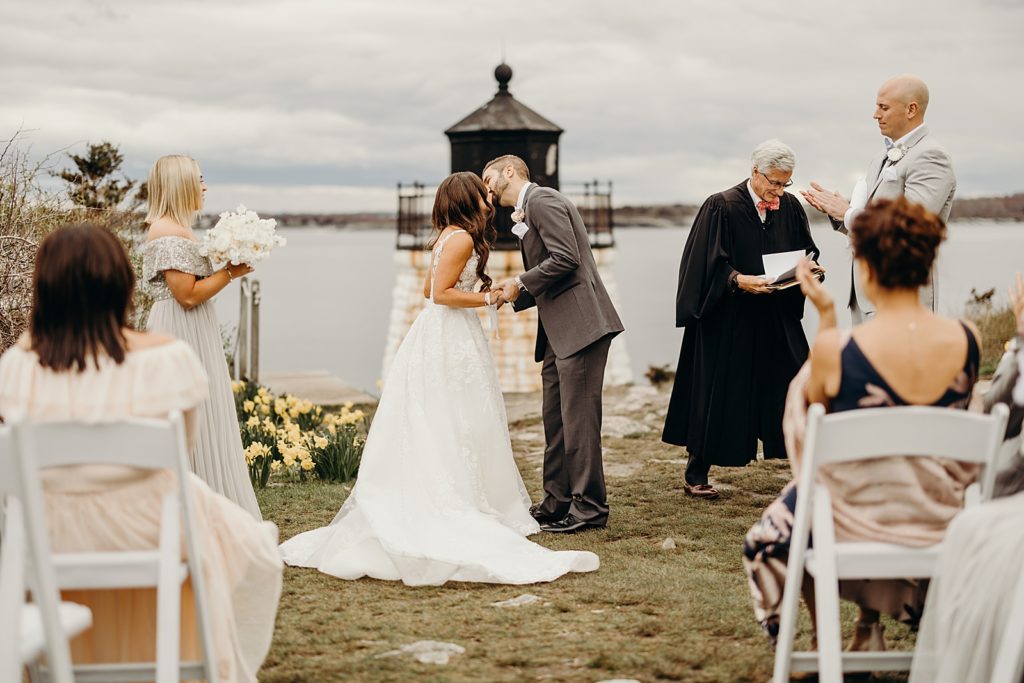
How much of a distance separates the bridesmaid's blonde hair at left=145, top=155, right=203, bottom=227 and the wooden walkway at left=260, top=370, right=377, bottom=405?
6.64 metres

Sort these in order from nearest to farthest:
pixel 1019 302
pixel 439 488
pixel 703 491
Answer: pixel 1019 302 → pixel 439 488 → pixel 703 491

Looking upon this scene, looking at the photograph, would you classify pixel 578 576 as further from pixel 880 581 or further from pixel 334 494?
pixel 334 494

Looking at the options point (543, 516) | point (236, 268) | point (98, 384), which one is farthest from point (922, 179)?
point (98, 384)

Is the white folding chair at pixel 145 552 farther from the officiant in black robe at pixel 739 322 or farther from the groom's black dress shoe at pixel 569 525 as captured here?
the officiant in black robe at pixel 739 322

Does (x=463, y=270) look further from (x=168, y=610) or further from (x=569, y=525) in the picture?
(x=168, y=610)

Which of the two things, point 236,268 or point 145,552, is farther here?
point 236,268

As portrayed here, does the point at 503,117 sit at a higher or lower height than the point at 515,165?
higher

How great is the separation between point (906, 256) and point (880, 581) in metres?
1.12

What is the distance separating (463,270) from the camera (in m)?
6.33

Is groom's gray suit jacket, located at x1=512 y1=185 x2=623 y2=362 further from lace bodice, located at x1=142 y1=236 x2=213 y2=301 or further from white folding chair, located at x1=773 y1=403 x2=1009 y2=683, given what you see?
white folding chair, located at x1=773 y1=403 x2=1009 y2=683

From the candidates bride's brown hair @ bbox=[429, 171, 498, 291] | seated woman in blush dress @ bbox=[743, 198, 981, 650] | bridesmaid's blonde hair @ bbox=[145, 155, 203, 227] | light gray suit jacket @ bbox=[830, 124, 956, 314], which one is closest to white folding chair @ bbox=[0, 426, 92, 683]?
seated woman in blush dress @ bbox=[743, 198, 981, 650]

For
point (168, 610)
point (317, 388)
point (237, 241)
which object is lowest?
point (317, 388)

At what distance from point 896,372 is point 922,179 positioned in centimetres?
289

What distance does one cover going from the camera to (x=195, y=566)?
3414 millimetres
